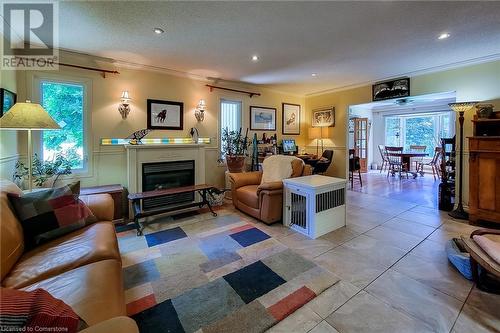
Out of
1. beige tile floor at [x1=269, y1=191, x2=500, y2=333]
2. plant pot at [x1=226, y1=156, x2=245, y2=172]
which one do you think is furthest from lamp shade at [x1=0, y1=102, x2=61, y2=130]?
plant pot at [x1=226, y1=156, x2=245, y2=172]

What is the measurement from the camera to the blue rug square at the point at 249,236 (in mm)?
2699

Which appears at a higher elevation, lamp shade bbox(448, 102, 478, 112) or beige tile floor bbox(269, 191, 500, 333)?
lamp shade bbox(448, 102, 478, 112)

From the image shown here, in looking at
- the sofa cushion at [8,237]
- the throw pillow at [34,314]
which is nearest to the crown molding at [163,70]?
the sofa cushion at [8,237]

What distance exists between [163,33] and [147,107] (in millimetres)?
1603

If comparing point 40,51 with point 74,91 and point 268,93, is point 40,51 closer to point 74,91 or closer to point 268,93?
point 74,91

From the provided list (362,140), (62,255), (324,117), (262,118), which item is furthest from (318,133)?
(62,255)

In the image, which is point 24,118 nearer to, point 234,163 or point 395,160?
point 234,163

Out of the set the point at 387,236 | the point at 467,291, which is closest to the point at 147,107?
the point at 387,236

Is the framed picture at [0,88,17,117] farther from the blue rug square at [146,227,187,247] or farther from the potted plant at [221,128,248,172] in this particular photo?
the potted plant at [221,128,248,172]

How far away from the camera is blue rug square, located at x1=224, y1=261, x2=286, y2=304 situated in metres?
1.80

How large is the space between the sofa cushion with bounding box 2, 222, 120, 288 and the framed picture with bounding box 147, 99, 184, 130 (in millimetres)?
2624

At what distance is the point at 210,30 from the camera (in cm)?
264

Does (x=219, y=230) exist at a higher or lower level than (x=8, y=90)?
lower

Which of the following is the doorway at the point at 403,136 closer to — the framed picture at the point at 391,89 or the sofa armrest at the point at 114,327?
the framed picture at the point at 391,89
